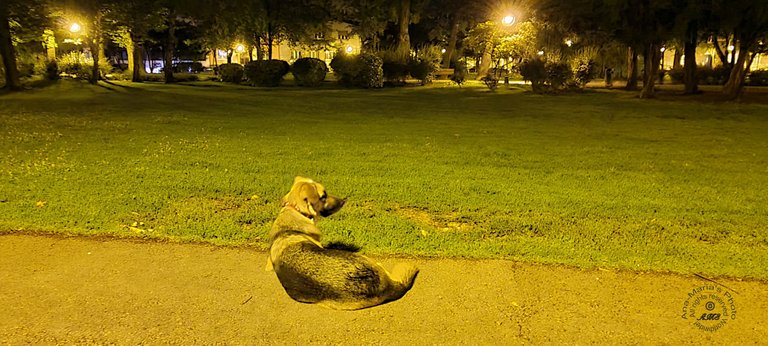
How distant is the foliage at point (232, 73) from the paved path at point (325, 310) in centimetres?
3240

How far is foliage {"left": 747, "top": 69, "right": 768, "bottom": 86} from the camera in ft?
108

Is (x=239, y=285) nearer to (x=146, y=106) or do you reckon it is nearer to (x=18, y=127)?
(x=18, y=127)

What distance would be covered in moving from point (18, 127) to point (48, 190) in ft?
24.2

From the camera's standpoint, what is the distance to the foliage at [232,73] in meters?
35.1

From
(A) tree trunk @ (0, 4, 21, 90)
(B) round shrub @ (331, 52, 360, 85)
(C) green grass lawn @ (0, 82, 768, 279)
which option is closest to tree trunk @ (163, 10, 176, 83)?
(A) tree trunk @ (0, 4, 21, 90)

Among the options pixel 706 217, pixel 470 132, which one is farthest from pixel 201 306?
pixel 470 132

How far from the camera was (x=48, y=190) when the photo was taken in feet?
21.2

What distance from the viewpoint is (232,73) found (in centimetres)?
3531

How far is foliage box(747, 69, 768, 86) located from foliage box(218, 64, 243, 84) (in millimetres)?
35284

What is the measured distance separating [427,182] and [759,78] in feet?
120

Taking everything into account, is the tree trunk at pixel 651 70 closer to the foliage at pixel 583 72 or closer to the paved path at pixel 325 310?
the foliage at pixel 583 72

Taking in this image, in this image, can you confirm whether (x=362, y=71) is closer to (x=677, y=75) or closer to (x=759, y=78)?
(x=677, y=75)

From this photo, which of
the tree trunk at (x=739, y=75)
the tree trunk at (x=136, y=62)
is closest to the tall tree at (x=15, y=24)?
the tree trunk at (x=136, y=62)

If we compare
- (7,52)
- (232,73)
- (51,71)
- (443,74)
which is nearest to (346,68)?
(232,73)
